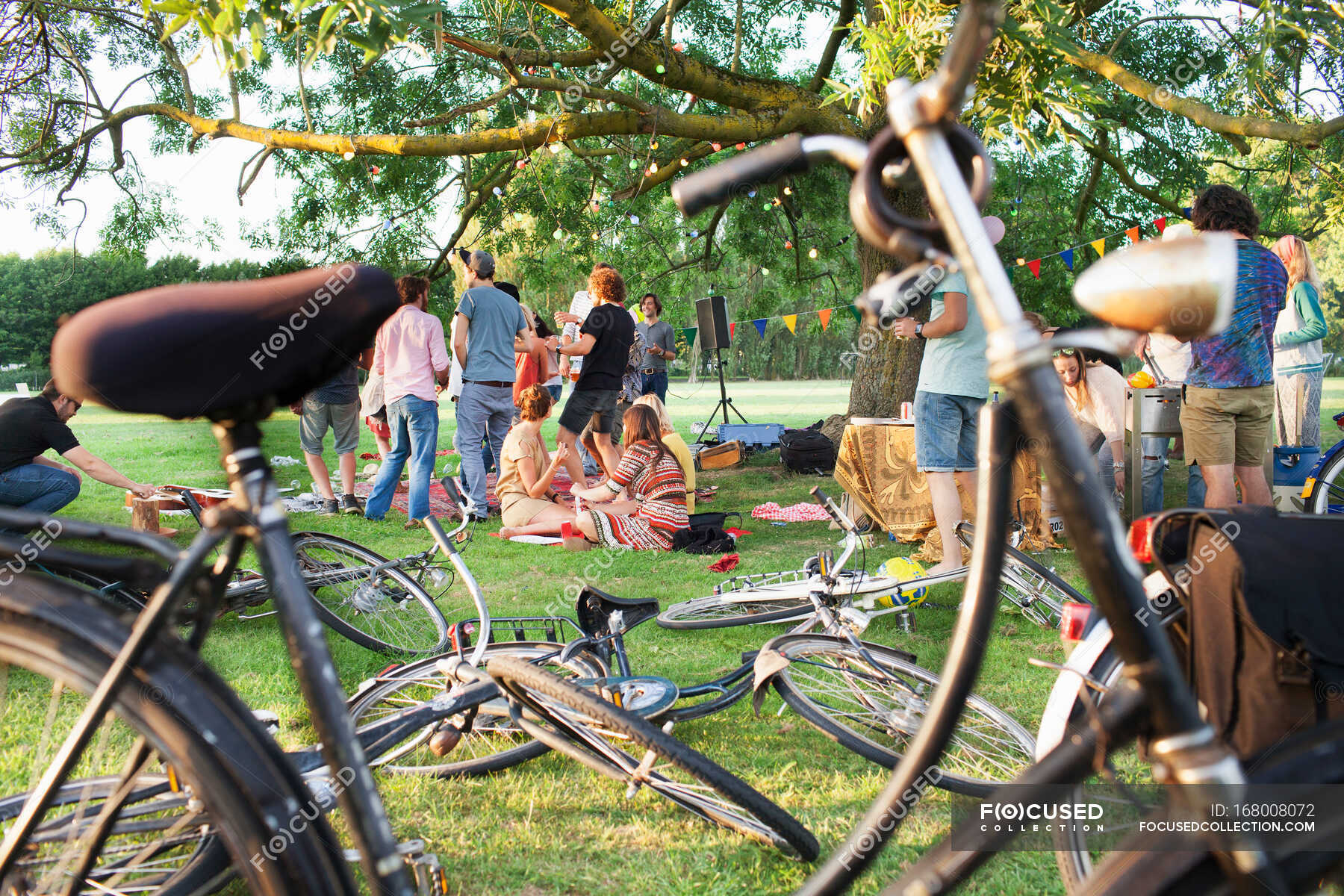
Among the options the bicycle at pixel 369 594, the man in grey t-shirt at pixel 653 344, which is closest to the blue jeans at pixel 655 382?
the man in grey t-shirt at pixel 653 344

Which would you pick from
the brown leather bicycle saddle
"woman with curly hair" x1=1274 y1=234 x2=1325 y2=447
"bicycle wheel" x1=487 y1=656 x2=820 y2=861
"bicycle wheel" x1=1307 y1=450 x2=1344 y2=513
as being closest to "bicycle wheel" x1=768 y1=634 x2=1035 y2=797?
"bicycle wheel" x1=487 y1=656 x2=820 y2=861

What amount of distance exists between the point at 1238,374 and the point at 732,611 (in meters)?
2.69

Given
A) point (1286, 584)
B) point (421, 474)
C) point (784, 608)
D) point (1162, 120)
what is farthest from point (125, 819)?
point (1162, 120)

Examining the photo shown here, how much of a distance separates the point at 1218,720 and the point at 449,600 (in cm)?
370

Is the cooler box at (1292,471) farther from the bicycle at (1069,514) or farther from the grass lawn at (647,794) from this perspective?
the bicycle at (1069,514)

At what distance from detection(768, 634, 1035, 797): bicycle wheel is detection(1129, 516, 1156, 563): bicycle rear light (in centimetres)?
97

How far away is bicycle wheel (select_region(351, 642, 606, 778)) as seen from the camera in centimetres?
240

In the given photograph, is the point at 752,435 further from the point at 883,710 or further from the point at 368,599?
the point at 883,710

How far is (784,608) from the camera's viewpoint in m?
3.48

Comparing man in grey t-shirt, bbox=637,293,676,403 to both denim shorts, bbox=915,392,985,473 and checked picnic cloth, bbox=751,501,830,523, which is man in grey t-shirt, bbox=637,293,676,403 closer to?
checked picnic cloth, bbox=751,501,830,523

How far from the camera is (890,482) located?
5930 mm

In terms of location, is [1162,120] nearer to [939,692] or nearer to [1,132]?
[939,692]

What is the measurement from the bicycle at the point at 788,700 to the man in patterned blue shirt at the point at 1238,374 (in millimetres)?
2220

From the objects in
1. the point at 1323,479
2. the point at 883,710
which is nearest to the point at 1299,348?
the point at 1323,479
